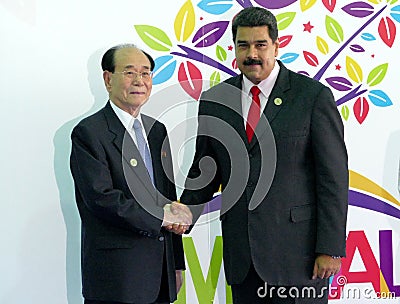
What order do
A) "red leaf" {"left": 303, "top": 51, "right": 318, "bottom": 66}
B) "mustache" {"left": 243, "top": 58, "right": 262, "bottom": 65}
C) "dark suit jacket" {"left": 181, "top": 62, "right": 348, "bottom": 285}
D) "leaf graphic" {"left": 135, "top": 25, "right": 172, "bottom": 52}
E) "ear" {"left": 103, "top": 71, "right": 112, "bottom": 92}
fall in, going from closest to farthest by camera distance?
"dark suit jacket" {"left": 181, "top": 62, "right": 348, "bottom": 285} < "mustache" {"left": 243, "top": 58, "right": 262, "bottom": 65} < "ear" {"left": 103, "top": 71, "right": 112, "bottom": 92} < "leaf graphic" {"left": 135, "top": 25, "right": 172, "bottom": 52} < "red leaf" {"left": 303, "top": 51, "right": 318, "bottom": 66}

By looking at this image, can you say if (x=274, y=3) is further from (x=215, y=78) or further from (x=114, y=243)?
(x=114, y=243)

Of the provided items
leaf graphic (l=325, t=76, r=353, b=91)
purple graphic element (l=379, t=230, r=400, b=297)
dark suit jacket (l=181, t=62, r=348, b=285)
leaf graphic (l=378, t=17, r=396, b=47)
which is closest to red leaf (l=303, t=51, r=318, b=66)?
leaf graphic (l=325, t=76, r=353, b=91)

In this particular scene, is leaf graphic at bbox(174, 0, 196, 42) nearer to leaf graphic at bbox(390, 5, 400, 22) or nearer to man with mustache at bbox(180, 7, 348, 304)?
man with mustache at bbox(180, 7, 348, 304)

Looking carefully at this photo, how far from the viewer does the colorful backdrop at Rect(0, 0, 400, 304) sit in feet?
9.68

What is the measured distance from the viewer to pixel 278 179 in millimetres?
2369

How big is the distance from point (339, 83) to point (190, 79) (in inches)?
28.2

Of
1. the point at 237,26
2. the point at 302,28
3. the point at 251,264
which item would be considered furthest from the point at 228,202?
the point at 302,28

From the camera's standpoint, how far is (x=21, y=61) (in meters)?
2.94

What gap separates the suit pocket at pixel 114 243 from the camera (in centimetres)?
238

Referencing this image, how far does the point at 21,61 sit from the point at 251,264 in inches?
54.5

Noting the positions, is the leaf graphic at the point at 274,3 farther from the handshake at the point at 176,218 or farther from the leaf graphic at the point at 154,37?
the handshake at the point at 176,218

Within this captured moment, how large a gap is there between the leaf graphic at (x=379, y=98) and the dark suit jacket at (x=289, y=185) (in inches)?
33.8

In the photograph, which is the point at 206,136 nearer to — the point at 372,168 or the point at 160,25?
the point at 160,25

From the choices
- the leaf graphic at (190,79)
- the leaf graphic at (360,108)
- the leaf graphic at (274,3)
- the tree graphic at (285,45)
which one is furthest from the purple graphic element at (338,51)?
the leaf graphic at (190,79)
